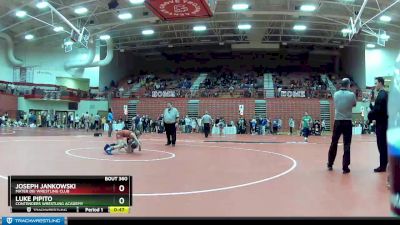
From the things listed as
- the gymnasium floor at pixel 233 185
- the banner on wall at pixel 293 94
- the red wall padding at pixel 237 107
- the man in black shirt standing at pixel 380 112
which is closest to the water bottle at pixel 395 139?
the gymnasium floor at pixel 233 185

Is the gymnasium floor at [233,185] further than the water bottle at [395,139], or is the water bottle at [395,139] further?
the gymnasium floor at [233,185]

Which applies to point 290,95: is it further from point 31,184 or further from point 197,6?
point 31,184

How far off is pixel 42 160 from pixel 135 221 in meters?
5.76

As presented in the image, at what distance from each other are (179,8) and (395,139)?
440 inches

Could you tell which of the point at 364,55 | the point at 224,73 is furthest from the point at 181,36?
the point at 364,55

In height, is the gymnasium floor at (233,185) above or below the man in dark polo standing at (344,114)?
below

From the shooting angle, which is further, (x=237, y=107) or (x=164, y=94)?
(x=164, y=94)

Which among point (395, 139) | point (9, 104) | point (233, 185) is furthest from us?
point (9, 104)
